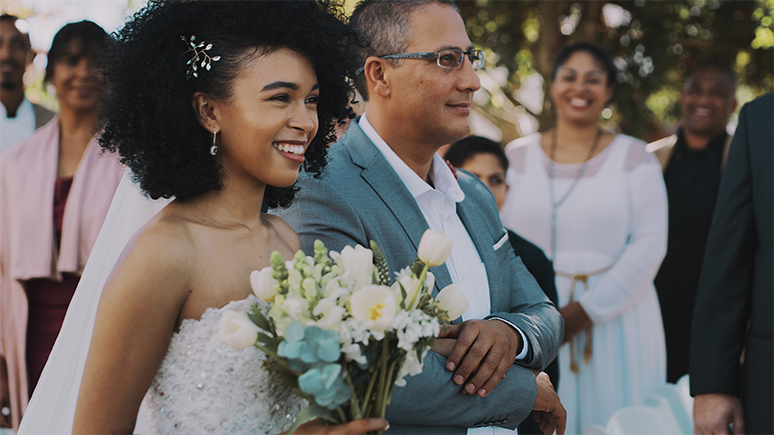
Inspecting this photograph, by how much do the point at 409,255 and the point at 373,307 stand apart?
0.91 m

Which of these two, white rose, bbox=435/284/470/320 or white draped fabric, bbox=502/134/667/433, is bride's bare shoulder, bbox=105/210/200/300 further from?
white draped fabric, bbox=502/134/667/433

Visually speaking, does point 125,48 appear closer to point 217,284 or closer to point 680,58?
point 217,284

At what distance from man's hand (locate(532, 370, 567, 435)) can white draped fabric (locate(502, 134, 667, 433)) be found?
6.87 ft

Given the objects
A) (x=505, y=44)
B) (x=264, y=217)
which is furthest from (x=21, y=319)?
(x=505, y=44)

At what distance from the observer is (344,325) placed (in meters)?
1.60

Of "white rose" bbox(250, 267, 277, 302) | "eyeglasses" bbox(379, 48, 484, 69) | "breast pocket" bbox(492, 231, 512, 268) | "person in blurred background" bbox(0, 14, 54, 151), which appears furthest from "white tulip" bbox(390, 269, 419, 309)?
"person in blurred background" bbox(0, 14, 54, 151)

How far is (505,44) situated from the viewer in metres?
9.99

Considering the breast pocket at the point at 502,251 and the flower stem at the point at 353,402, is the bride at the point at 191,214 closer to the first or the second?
the flower stem at the point at 353,402

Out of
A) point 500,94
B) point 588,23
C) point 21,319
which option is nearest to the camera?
point 21,319

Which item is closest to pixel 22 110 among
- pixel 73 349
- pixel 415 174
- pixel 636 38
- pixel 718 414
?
pixel 73 349

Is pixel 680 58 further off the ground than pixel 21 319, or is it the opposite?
pixel 680 58

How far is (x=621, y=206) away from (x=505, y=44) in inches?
228

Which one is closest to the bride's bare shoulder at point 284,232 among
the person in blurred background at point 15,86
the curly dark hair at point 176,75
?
the curly dark hair at point 176,75

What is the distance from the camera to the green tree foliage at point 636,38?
364 inches
